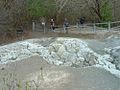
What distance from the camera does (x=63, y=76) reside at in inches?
726

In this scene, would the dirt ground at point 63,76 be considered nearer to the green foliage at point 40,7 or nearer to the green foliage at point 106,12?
the green foliage at point 106,12

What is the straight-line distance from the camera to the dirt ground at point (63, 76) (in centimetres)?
1712

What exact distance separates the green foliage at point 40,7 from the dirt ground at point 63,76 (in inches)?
578

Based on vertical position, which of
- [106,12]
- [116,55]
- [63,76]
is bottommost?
[63,76]

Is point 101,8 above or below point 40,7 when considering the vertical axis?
below

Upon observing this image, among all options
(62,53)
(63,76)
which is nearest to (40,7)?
(62,53)

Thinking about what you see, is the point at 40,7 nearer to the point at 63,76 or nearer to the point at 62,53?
the point at 62,53

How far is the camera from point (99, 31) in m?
30.1

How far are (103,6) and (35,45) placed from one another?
37.8 ft

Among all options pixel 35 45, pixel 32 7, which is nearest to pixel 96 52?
pixel 35 45

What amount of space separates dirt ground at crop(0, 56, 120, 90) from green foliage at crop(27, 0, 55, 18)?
14.7m

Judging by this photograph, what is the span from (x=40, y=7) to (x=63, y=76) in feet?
60.7

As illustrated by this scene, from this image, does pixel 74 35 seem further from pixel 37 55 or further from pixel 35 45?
pixel 37 55

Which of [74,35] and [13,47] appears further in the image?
[74,35]
